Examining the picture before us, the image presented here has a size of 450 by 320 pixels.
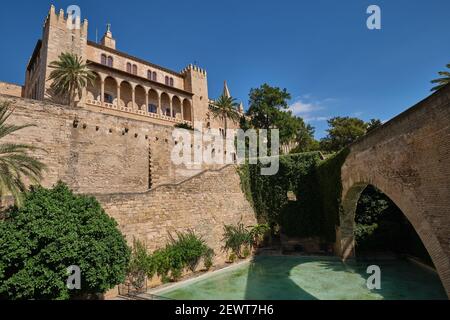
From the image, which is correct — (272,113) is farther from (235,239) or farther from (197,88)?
(235,239)

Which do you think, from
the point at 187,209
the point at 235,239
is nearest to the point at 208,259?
the point at 235,239

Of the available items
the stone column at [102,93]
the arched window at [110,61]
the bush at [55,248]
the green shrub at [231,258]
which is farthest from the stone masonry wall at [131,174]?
the arched window at [110,61]

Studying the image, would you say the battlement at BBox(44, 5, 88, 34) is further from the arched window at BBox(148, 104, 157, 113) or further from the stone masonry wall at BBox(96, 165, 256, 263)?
the stone masonry wall at BBox(96, 165, 256, 263)

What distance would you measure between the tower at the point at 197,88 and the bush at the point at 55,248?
27817 mm

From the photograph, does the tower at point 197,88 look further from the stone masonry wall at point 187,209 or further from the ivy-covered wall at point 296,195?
the stone masonry wall at point 187,209

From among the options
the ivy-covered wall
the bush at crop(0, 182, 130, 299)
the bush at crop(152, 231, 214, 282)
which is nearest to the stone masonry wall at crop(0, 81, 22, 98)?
the bush at crop(0, 182, 130, 299)

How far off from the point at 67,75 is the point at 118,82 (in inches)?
288

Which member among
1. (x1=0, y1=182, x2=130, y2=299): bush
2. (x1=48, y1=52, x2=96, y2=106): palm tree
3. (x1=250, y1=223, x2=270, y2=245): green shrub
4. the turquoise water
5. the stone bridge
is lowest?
the turquoise water

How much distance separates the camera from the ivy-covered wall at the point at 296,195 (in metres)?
18.6

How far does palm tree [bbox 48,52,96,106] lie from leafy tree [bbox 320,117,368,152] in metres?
27.0

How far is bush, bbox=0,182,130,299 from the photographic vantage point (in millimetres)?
7621
